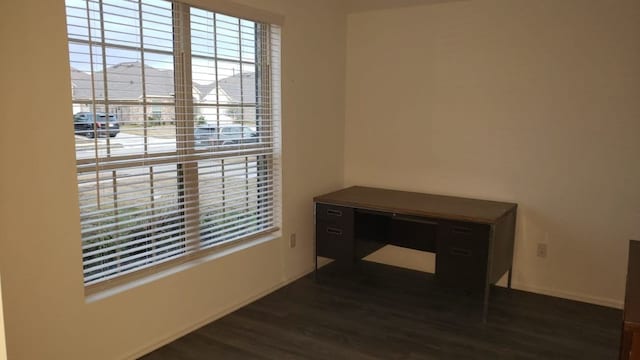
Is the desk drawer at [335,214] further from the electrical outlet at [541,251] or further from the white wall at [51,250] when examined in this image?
the electrical outlet at [541,251]

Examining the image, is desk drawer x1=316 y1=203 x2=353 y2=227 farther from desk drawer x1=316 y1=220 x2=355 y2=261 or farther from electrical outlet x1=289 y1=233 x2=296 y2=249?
electrical outlet x1=289 y1=233 x2=296 y2=249

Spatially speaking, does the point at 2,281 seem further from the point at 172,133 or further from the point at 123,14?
the point at 123,14

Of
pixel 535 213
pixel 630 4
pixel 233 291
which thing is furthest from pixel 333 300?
pixel 630 4

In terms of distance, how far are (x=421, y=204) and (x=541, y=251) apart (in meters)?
0.97

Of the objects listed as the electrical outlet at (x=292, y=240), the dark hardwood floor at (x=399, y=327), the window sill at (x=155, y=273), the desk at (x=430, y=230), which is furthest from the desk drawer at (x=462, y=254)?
the window sill at (x=155, y=273)

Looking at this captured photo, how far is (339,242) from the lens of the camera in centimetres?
379

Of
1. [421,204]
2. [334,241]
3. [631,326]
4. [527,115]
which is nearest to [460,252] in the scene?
[421,204]

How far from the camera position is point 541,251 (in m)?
3.70

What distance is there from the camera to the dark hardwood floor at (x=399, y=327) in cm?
287

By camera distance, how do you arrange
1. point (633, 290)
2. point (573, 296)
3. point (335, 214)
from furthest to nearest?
point (335, 214)
point (573, 296)
point (633, 290)

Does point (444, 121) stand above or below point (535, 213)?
above

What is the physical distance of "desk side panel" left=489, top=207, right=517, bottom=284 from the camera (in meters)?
3.23

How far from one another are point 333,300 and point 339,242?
1.44 ft

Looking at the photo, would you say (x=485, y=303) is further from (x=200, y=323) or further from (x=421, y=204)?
(x=200, y=323)
